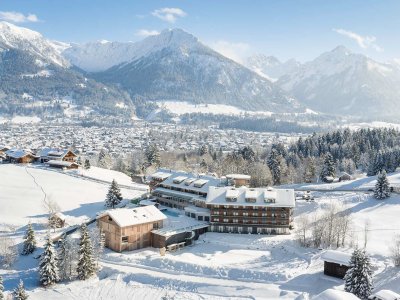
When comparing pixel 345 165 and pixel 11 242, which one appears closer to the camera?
pixel 11 242

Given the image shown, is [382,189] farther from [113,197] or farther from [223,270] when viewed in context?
[113,197]

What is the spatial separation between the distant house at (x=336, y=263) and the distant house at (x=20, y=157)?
92798 millimetres

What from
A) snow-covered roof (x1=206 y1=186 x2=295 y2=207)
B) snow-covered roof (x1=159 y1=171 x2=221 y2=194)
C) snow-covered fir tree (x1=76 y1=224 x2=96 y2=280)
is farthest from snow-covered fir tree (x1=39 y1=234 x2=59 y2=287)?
snow-covered roof (x1=159 y1=171 x2=221 y2=194)

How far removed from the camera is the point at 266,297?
52.1m

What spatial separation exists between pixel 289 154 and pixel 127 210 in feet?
311

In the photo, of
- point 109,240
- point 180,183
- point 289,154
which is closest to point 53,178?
point 180,183

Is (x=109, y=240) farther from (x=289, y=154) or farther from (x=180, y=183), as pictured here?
(x=289, y=154)

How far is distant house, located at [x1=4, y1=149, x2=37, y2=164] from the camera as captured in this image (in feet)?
403

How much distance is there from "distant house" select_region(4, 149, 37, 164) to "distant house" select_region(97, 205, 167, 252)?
6113 centimetres

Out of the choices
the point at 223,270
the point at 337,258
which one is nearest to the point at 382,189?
the point at 337,258

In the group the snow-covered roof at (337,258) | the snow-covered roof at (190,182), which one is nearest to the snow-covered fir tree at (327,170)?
the snow-covered roof at (190,182)

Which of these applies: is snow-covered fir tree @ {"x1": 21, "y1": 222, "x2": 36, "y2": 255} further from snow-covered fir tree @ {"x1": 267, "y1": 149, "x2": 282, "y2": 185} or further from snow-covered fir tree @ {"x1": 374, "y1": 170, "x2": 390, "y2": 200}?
snow-covered fir tree @ {"x1": 267, "y1": 149, "x2": 282, "y2": 185}

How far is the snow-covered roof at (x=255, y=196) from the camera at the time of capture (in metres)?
74.6

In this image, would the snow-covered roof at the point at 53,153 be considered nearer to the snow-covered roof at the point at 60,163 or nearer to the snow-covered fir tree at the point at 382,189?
the snow-covered roof at the point at 60,163
